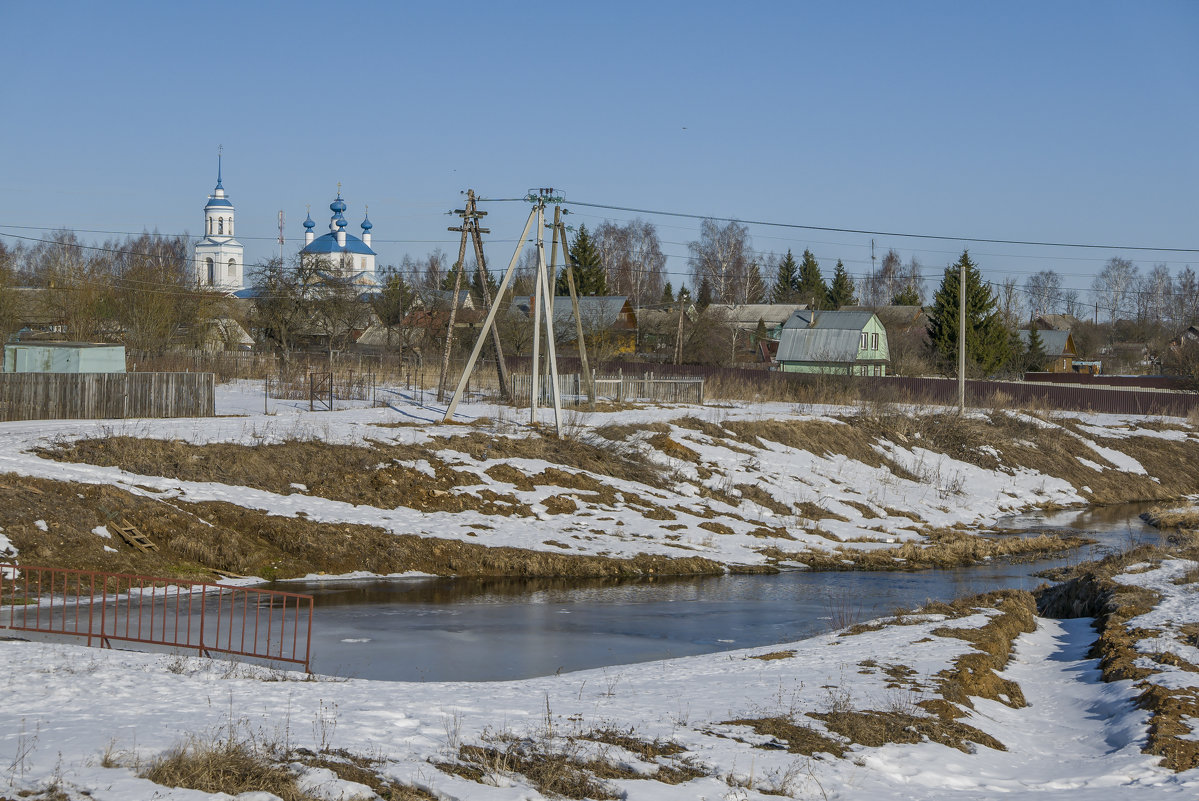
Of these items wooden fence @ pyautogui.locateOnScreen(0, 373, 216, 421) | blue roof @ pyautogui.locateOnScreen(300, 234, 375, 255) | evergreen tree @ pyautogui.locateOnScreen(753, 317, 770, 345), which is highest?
blue roof @ pyautogui.locateOnScreen(300, 234, 375, 255)

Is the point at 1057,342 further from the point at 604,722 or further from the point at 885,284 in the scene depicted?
the point at 604,722

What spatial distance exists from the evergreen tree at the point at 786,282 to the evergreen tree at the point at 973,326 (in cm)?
4908

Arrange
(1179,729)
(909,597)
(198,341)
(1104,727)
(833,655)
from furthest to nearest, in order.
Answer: (198,341) < (909,597) < (833,655) < (1104,727) < (1179,729)

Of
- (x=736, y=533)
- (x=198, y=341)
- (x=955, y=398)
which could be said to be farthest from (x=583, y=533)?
(x=198, y=341)

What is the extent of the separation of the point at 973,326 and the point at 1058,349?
38.7 m

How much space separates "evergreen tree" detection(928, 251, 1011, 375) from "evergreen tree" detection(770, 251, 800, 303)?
161 ft

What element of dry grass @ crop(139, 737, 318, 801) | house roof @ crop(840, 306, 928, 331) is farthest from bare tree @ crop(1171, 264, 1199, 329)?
dry grass @ crop(139, 737, 318, 801)

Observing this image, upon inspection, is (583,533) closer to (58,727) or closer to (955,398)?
(58,727)

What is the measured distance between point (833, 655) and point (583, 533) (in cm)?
1233

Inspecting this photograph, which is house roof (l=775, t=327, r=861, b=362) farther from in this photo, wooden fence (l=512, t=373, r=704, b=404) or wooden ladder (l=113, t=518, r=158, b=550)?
wooden ladder (l=113, t=518, r=158, b=550)

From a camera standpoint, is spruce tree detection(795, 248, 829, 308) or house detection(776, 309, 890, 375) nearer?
house detection(776, 309, 890, 375)

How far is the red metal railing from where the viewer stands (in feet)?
45.3

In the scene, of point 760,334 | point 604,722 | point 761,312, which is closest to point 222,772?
point 604,722

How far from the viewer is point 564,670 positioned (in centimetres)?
1410
